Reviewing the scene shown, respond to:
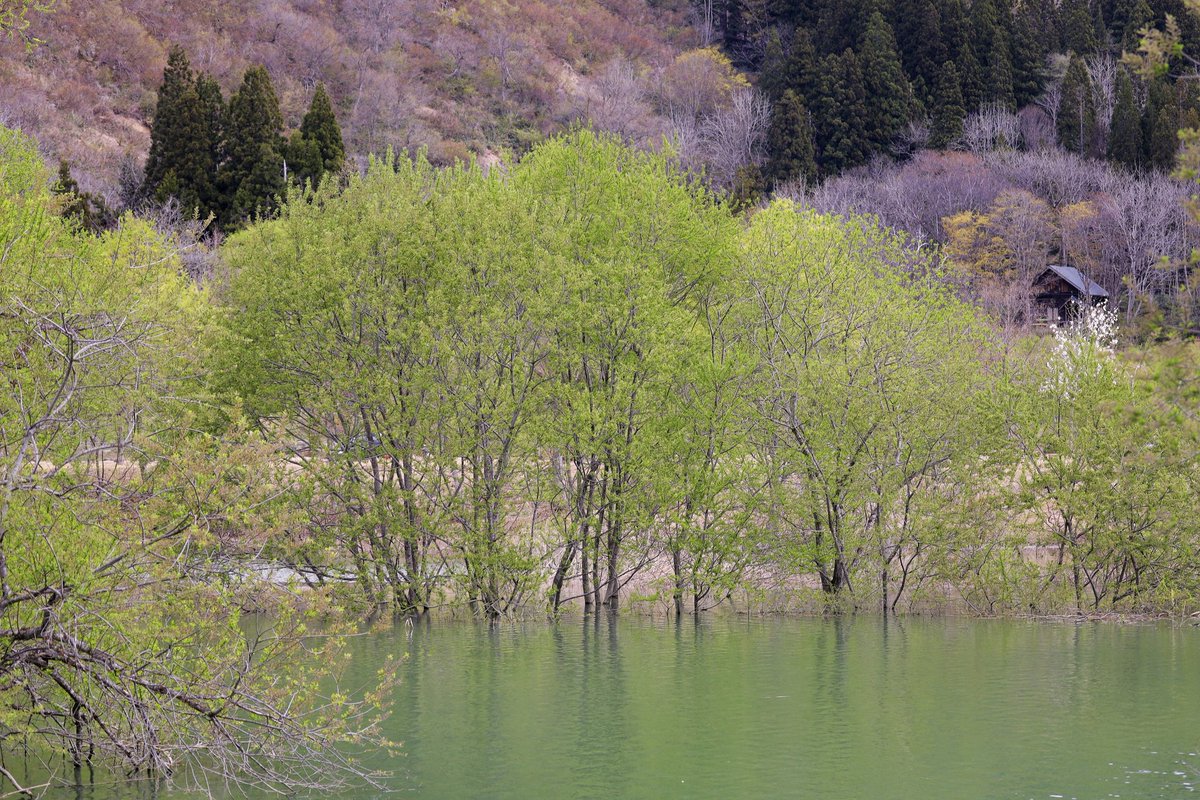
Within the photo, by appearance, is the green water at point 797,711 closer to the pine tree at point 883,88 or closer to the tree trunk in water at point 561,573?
the tree trunk in water at point 561,573

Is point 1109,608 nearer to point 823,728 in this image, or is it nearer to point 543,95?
point 823,728

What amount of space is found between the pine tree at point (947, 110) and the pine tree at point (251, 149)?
43.3 meters

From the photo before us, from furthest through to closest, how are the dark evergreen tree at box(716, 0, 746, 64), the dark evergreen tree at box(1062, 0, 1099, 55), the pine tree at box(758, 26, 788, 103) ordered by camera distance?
the dark evergreen tree at box(716, 0, 746, 64) → the pine tree at box(758, 26, 788, 103) → the dark evergreen tree at box(1062, 0, 1099, 55)

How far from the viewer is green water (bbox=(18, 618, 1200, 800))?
14797mm

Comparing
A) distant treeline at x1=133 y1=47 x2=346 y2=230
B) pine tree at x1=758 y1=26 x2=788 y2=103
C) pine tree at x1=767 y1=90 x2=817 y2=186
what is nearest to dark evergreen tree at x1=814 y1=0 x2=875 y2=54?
pine tree at x1=758 y1=26 x2=788 y2=103

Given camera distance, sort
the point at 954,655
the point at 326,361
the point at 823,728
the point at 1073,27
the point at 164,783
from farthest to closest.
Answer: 1. the point at 1073,27
2. the point at 326,361
3. the point at 954,655
4. the point at 823,728
5. the point at 164,783

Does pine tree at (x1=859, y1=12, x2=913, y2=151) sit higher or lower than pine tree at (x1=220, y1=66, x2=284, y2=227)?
higher

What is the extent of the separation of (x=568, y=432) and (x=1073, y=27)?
85.4m

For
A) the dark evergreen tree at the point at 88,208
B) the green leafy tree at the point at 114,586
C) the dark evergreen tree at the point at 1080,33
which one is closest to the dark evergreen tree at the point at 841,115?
the dark evergreen tree at the point at 1080,33

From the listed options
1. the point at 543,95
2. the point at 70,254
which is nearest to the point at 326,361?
the point at 70,254

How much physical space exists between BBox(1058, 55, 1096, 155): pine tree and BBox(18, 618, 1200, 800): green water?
66.3 m

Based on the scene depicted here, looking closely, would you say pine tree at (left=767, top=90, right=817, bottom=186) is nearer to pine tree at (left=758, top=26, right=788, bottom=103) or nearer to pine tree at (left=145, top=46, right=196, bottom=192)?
pine tree at (left=758, top=26, right=788, bottom=103)

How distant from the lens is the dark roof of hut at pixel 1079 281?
68375mm

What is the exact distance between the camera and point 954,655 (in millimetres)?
23266
